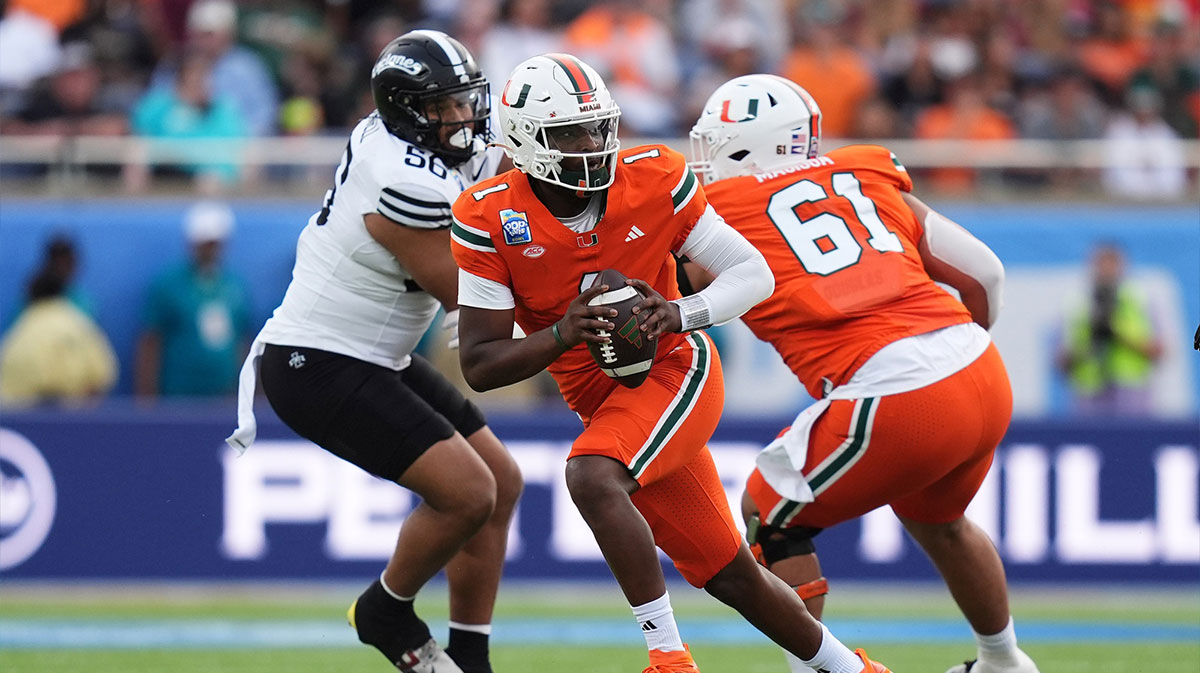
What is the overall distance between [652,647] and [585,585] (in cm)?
450

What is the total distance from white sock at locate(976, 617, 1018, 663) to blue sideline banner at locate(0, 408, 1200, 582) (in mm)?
3483

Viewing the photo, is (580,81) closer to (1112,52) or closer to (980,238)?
(980,238)

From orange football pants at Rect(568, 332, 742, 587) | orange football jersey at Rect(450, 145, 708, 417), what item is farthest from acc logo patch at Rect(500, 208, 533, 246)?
orange football pants at Rect(568, 332, 742, 587)

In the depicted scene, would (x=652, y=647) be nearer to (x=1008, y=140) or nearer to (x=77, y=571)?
(x=77, y=571)

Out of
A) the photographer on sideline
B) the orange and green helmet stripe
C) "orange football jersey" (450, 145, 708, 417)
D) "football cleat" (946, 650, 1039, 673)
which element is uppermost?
the orange and green helmet stripe

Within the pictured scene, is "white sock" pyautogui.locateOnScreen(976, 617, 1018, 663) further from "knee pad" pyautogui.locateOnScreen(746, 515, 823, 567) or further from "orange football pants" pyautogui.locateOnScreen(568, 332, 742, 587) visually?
"orange football pants" pyautogui.locateOnScreen(568, 332, 742, 587)

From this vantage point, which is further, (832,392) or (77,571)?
(77,571)

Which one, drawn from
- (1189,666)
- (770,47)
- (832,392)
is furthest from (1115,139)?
(832,392)

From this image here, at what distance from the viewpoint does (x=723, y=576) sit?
458cm

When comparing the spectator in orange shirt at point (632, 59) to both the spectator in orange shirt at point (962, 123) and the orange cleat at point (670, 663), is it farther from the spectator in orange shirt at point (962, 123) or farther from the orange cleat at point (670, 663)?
the orange cleat at point (670, 663)

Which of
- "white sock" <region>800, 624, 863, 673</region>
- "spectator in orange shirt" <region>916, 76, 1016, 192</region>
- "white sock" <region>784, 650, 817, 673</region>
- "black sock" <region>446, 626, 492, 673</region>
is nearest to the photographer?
"white sock" <region>800, 624, 863, 673</region>

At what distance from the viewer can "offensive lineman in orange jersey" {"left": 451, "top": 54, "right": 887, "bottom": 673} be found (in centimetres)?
447

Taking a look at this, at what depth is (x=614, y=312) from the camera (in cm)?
438

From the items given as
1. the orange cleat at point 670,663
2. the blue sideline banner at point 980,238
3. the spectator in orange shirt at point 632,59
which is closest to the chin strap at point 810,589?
the orange cleat at point 670,663
